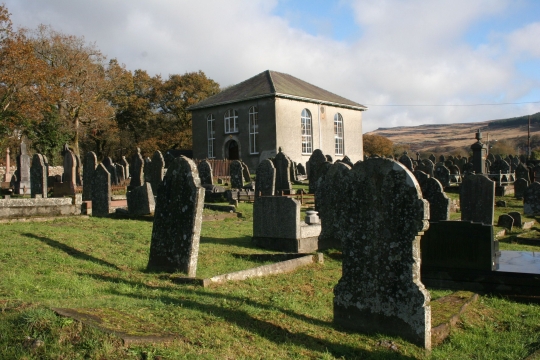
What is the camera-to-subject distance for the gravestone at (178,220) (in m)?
8.10

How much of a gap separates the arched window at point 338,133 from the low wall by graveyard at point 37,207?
34.0 meters

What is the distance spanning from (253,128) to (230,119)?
2.93 metres

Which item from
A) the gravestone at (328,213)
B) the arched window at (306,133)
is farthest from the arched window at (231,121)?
the gravestone at (328,213)

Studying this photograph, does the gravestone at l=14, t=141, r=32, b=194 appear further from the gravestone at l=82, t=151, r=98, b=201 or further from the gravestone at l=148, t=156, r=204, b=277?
the gravestone at l=148, t=156, r=204, b=277

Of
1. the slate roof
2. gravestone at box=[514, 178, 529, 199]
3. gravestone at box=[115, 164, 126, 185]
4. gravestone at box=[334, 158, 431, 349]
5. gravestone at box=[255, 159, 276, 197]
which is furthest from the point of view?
the slate roof

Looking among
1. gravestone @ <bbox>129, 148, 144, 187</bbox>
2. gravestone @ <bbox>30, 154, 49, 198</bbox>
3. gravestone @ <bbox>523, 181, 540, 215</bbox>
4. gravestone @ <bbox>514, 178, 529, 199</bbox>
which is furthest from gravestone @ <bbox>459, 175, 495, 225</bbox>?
gravestone @ <bbox>30, 154, 49, 198</bbox>

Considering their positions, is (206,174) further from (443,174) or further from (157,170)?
(443,174)

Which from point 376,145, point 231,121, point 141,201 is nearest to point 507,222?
point 141,201

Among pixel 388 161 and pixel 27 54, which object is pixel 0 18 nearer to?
pixel 27 54

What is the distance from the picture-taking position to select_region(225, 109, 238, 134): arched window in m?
43.2

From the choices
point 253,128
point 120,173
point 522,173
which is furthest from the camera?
point 253,128

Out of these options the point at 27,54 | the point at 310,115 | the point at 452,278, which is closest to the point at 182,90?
the point at 310,115

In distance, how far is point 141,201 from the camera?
14.9 m

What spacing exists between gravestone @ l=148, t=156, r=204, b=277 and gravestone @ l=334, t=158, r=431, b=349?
2.81m
